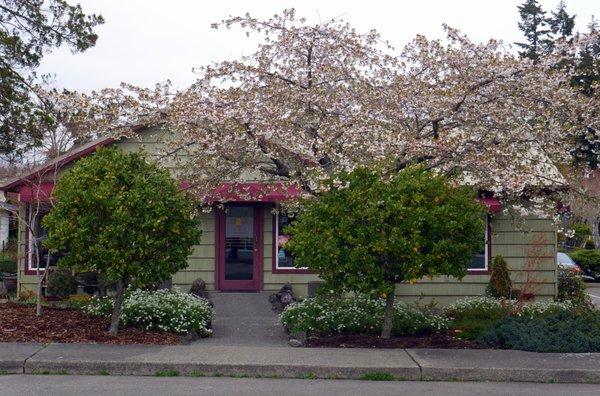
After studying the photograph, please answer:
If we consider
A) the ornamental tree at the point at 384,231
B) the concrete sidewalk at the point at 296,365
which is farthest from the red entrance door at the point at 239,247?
the concrete sidewalk at the point at 296,365

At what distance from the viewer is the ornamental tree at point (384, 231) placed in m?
11.4

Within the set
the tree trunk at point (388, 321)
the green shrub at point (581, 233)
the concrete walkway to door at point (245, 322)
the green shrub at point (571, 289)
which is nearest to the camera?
the tree trunk at point (388, 321)

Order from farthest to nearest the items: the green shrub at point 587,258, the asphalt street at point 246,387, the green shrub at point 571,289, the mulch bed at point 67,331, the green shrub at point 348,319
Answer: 1. the green shrub at point 587,258
2. the green shrub at point 571,289
3. the green shrub at point 348,319
4. the mulch bed at point 67,331
5. the asphalt street at point 246,387

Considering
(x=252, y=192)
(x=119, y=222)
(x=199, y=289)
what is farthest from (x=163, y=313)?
A: (x=199, y=289)

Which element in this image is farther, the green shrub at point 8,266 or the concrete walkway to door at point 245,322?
the green shrub at point 8,266

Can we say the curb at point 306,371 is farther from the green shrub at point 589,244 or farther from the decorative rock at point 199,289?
the green shrub at point 589,244

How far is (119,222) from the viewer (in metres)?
11.5

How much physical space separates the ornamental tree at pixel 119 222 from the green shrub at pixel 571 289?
950 cm

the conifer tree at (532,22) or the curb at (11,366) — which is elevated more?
the conifer tree at (532,22)

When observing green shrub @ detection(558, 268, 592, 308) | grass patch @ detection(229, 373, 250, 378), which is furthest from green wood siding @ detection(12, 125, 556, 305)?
grass patch @ detection(229, 373, 250, 378)

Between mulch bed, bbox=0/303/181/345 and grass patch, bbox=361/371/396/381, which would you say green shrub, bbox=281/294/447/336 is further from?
grass patch, bbox=361/371/396/381

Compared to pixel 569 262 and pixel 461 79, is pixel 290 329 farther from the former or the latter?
pixel 569 262

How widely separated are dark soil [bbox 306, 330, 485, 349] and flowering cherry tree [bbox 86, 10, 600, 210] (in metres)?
2.38

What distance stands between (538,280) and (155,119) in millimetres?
9070
